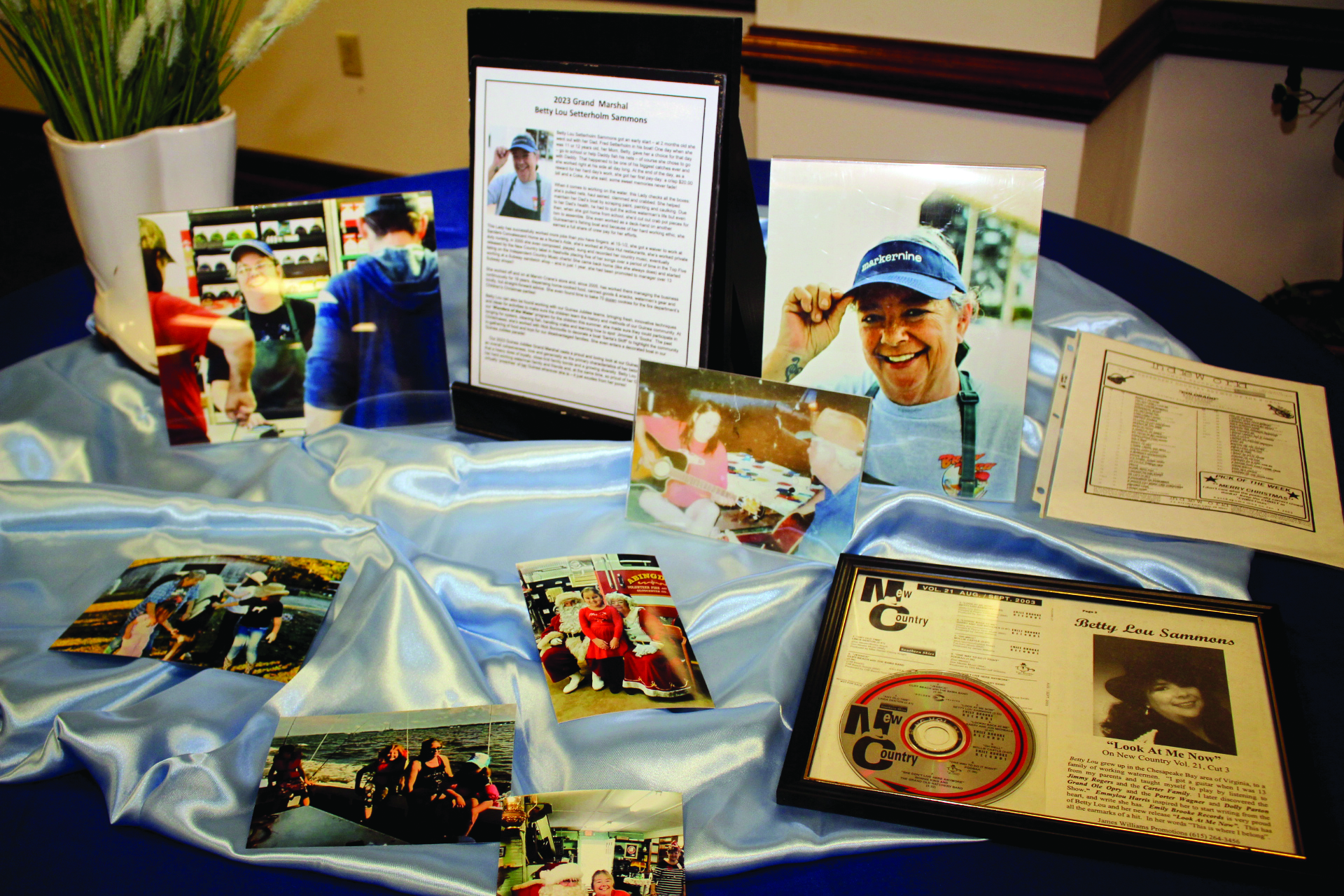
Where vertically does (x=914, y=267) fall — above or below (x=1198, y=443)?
above

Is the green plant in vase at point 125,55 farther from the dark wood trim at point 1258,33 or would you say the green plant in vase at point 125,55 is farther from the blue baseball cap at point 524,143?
the dark wood trim at point 1258,33

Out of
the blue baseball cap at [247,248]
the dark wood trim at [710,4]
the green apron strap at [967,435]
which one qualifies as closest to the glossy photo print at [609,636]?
the green apron strap at [967,435]

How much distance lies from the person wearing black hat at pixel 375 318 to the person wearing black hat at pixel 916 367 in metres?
0.45

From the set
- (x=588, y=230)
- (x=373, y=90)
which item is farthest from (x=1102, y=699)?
(x=373, y=90)

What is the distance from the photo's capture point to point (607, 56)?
39.0 inches

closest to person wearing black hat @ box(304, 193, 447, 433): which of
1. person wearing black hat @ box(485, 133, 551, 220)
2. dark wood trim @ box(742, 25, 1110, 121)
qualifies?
person wearing black hat @ box(485, 133, 551, 220)

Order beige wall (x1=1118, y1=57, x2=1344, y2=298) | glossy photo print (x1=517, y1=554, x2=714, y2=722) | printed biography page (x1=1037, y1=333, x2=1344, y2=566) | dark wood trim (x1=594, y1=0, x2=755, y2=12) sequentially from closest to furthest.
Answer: glossy photo print (x1=517, y1=554, x2=714, y2=722) → printed biography page (x1=1037, y1=333, x2=1344, y2=566) → beige wall (x1=1118, y1=57, x2=1344, y2=298) → dark wood trim (x1=594, y1=0, x2=755, y2=12)

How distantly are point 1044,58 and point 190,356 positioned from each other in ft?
5.08

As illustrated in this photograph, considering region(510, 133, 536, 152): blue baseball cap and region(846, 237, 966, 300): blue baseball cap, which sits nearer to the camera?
region(846, 237, 966, 300): blue baseball cap

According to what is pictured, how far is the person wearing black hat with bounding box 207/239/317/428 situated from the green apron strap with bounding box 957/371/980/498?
0.76m

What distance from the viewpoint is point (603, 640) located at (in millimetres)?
762

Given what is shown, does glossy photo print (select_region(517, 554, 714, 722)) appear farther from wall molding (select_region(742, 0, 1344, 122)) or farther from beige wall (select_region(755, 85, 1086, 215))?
wall molding (select_region(742, 0, 1344, 122))

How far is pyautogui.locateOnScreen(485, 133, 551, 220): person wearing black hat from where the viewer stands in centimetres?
103

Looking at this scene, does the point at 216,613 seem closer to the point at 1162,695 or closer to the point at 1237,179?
the point at 1162,695
